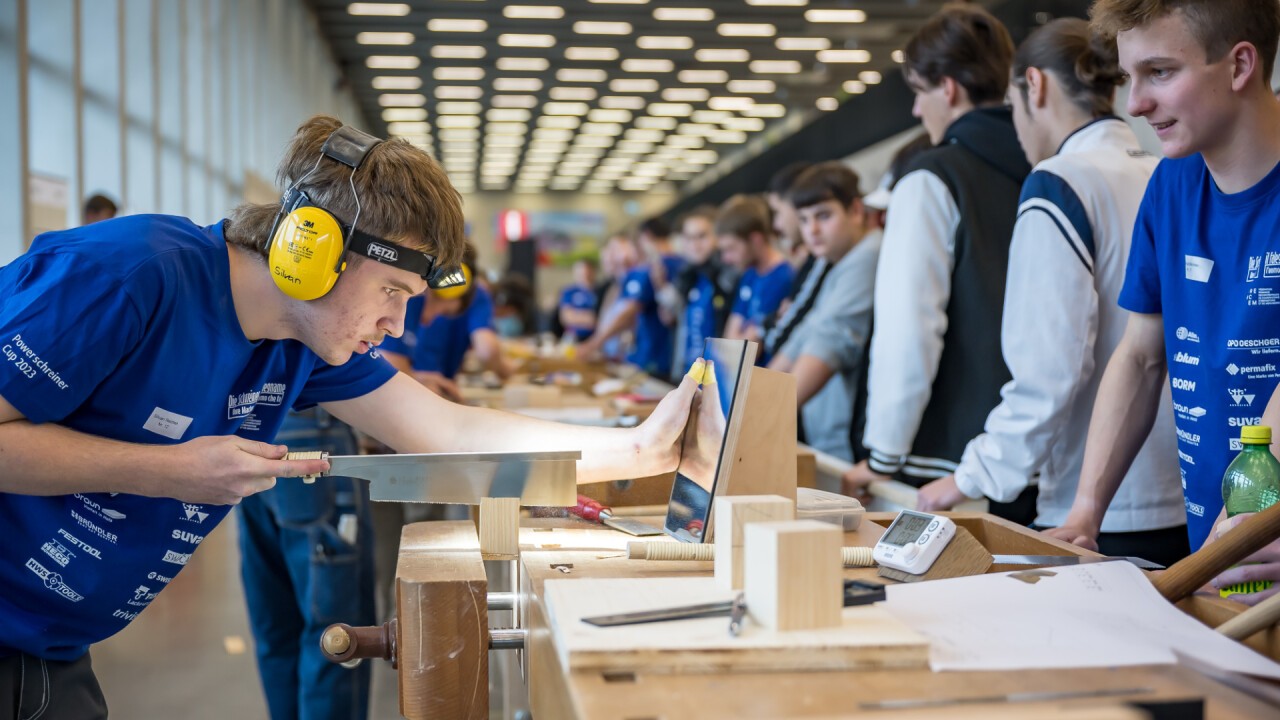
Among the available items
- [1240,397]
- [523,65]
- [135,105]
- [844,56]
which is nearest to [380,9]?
[523,65]

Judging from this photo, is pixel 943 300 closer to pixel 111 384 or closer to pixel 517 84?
pixel 111 384

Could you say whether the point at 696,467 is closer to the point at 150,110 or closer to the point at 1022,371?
the point at 1022,371

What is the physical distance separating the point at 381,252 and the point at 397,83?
15.4 meters

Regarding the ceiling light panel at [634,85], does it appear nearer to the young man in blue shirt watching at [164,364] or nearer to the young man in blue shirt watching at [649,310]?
the young man in blue shirt watching at [649,310]

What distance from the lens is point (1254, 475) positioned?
1.33 metres

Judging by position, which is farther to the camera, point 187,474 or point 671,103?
point 671,103

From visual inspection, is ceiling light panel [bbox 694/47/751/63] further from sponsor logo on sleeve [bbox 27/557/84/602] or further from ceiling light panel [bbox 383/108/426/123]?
sponsor logo on sleeve [bbox 27/557/84/602]

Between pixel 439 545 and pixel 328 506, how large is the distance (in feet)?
3.95

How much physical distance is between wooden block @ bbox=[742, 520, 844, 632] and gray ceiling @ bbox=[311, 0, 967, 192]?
11616mm

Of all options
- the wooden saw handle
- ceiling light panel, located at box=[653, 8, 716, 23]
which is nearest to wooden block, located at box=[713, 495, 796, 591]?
the wooden saw handle

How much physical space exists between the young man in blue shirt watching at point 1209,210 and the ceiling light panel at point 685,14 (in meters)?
11.2

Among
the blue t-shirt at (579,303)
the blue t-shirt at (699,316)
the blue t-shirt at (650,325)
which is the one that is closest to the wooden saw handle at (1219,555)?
the blue t-shirt at (699,316)

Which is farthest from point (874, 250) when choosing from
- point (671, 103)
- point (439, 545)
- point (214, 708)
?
point (671, 103)

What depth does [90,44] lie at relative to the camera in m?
6.07
